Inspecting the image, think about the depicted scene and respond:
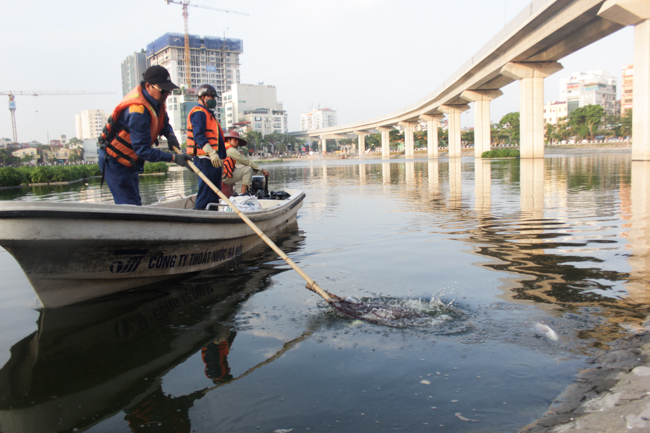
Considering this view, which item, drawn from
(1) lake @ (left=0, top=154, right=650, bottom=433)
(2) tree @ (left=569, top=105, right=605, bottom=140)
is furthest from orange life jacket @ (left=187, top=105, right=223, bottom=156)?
(2) tree @ (left=569, top=105, right=605, bottom=140)

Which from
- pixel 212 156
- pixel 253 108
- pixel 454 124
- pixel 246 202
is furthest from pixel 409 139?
pixel 253 108

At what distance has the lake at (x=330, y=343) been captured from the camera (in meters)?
2.64

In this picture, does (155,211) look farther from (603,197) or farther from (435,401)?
(603,197)

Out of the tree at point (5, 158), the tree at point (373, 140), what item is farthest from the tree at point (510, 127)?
the tree at point (5, 158)

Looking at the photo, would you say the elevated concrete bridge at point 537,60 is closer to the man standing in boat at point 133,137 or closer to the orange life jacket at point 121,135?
the man standing in boat at point 133,137

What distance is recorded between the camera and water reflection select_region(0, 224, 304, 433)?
2.73 meters

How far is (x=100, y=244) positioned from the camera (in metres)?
4.48

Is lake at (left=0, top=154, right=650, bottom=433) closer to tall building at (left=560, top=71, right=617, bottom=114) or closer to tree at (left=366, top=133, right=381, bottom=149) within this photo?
tree at (left=366, top=133, right=381, bottom=149)

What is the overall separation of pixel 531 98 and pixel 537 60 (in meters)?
3.36

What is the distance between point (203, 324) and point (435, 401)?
236cm

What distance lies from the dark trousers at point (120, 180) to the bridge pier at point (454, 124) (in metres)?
63.9

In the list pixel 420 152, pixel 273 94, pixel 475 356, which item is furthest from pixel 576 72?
pixel 475 356

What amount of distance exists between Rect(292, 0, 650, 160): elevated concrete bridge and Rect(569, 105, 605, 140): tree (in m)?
38.9

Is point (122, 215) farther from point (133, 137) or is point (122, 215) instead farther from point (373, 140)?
point (373, 140)
